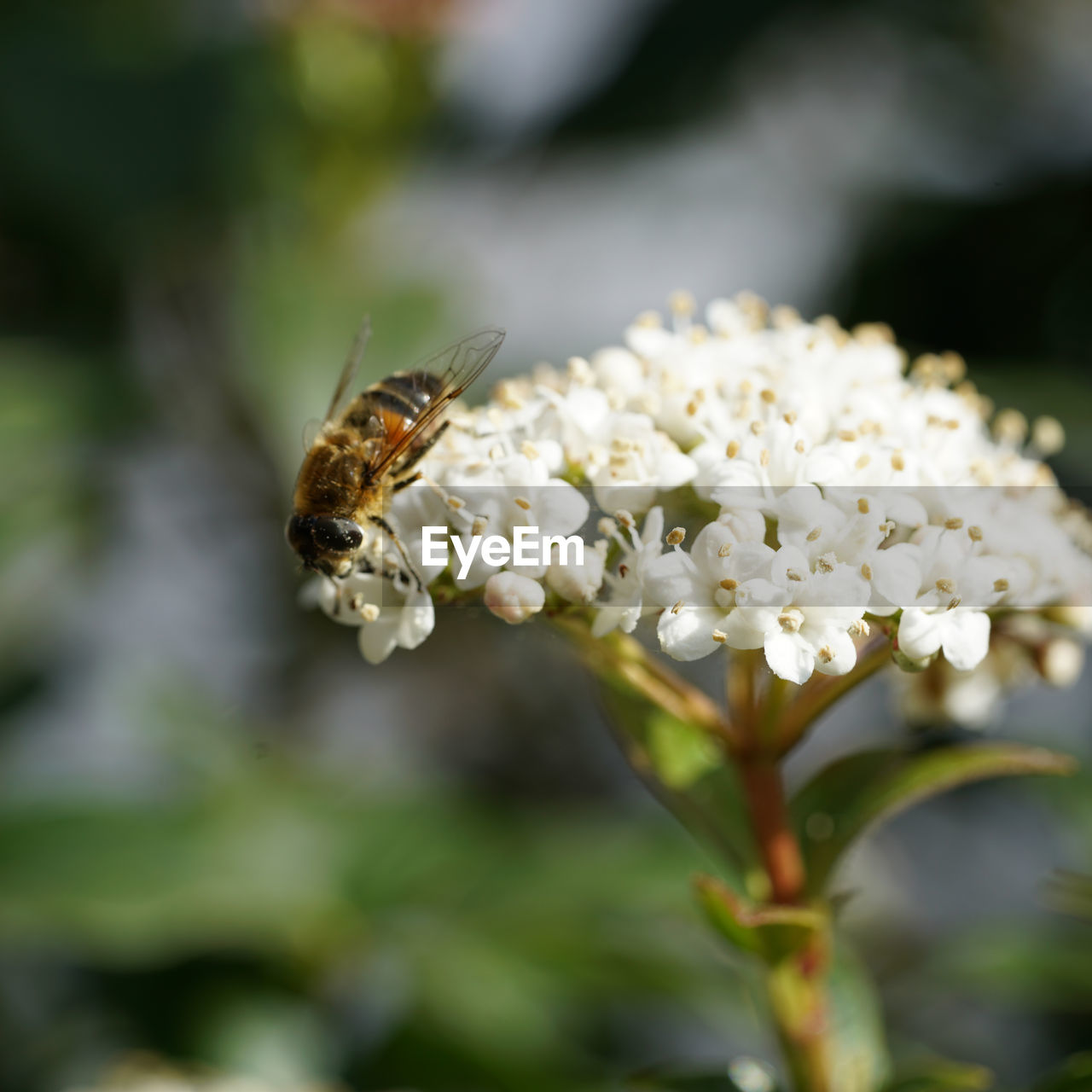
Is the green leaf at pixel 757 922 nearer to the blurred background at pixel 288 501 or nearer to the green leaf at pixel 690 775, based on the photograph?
the green leaf at pixel 690 775

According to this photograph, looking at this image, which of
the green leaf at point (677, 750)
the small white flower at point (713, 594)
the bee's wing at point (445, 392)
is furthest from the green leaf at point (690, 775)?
the bee's wing at point (445, 392)

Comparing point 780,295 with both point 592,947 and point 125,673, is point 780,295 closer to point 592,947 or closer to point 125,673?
point 592,947

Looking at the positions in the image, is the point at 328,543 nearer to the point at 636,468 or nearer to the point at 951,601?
the point at 636,468

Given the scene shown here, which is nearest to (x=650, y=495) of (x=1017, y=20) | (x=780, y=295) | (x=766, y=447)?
(x=766, y=447)

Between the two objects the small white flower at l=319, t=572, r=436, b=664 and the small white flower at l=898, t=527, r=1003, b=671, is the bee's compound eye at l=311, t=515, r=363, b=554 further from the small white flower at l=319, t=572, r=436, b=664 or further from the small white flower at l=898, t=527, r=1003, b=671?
the small white flower at l=898, t=527, r=1003, b=671

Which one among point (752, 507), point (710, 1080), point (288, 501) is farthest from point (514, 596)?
point (288, 501)

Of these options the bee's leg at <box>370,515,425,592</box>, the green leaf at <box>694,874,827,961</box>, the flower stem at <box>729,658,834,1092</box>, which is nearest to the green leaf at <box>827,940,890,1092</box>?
the flower stem at <box>729,658,834,1092</box>

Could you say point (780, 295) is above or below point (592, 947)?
above
